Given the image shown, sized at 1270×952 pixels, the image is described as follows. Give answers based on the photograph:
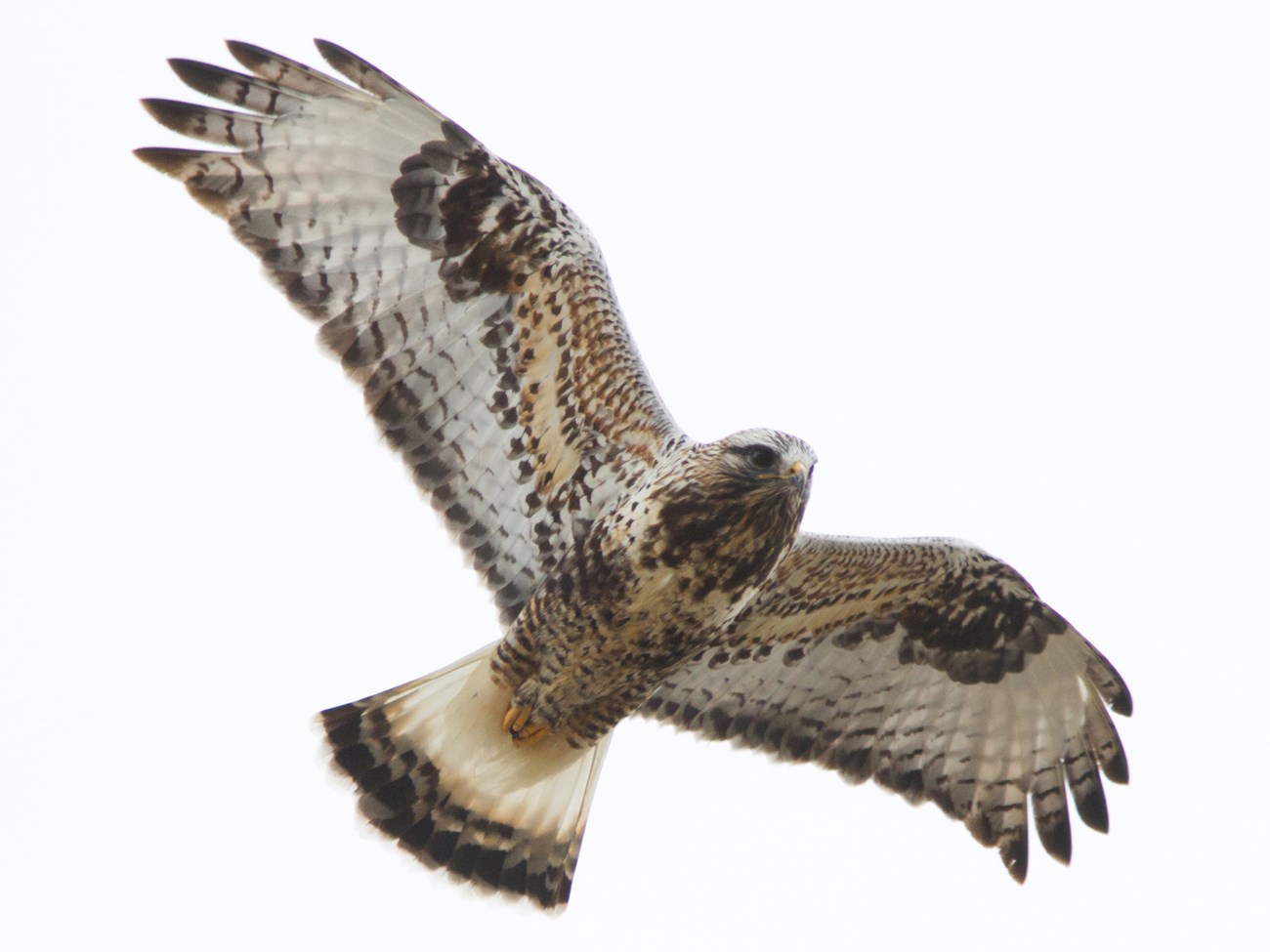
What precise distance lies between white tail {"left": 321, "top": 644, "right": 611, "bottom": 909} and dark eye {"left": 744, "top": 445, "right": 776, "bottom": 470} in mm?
1640

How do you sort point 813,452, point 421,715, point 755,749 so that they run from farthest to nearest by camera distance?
point 755,749 → point 421,715 → point 813,452

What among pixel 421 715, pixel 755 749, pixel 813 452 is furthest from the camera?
pixel 755 749

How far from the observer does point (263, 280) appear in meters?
7.81

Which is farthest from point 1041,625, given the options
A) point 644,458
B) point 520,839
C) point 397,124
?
point 397,124

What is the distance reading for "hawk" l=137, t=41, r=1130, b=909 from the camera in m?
7.65

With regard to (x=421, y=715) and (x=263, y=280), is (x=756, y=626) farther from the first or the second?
(x=263, y=280)

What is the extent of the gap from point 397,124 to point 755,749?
3.54 metres

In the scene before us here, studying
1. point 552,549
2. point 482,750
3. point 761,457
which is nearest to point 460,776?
point 482,750

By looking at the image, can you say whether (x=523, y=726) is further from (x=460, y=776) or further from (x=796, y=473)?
(x=796, y=473)

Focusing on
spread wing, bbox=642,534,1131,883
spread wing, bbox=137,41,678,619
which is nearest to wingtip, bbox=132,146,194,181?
spread wing, bbox=137,41,678,619

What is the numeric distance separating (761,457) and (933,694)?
213 cm

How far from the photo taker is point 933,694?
350 inches

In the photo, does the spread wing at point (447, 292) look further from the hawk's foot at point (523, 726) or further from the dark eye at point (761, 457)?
the dark eye at point (761, 457)

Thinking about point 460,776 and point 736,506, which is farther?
point 460,776
